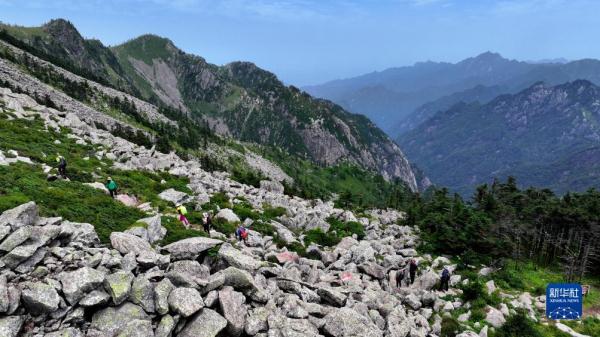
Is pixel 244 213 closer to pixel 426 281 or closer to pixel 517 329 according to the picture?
pixel 426 281

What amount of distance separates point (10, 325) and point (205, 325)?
7.49 metres

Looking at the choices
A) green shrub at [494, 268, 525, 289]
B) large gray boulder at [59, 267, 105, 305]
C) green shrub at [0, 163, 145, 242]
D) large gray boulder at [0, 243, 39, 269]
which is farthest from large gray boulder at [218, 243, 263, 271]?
green shrub at [494, 268, 525, 289]

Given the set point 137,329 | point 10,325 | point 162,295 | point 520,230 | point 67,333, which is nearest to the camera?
point 10,325

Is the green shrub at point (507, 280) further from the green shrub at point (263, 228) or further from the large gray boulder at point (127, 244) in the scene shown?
the large gray boulder at point (127, 244)

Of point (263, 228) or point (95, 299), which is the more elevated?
point (95, 299)

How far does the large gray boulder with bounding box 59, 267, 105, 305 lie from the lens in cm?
1685

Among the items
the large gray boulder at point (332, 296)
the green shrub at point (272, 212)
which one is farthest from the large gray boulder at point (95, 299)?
the green shrub at point (272, 212)

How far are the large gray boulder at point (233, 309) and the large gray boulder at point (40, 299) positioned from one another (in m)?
7.02

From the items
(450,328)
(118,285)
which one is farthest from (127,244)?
(450,328)

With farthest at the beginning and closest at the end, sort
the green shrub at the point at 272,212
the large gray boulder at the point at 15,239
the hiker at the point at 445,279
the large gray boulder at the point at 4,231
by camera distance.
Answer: the green shrub at the point at 272,212
the hiker at the point at 445,279
the large gray boulder at the point at 4,231
the large gray boulder at the point at 15,239

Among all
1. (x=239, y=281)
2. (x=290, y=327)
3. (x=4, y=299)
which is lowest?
(x=290, y=327)

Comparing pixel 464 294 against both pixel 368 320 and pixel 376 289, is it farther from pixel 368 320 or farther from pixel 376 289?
pixel 368 320

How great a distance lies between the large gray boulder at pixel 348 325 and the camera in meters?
20.1

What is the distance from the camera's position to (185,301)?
18141 millimetres
